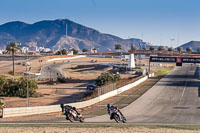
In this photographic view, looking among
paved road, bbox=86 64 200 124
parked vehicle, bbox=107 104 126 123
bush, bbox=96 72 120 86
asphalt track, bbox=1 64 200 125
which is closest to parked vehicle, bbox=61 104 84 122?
parked vehicle, bbox=107 104 126 123

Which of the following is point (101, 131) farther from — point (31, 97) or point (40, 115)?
point (31, 97)

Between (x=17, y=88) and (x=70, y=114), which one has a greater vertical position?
(x=70, y=114)

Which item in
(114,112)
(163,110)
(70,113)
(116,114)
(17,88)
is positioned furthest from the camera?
(17,88)

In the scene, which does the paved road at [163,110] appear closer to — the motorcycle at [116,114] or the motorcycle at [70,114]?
the motorcycle at [116,114]

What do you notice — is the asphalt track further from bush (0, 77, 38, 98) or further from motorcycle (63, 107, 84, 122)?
bush (0, 77, 38, 98)

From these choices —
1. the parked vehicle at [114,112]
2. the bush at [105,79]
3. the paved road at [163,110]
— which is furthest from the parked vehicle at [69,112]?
the bush at [105,79]

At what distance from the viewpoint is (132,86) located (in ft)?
235

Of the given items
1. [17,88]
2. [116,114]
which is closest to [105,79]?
[17,88]

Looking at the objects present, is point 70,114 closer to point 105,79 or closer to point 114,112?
point 114,112

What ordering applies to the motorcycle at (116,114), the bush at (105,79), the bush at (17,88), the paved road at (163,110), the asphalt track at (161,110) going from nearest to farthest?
1. the motorcycle at (116,114)
2. the asphalt track at (161,110)
3. the paved road at (163,110)
4. the bush at (17,88)
5. the bush at (105,79)

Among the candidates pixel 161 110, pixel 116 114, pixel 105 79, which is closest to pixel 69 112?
pixel 116 114

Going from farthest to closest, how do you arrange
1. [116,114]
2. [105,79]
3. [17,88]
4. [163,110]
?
[105,79] < [17,88] < [163,110] < [116,114]

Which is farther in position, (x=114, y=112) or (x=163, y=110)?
(x=163, y=110)

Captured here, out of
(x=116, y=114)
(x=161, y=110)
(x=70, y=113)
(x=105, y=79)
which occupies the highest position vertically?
(x=70, y=113)
